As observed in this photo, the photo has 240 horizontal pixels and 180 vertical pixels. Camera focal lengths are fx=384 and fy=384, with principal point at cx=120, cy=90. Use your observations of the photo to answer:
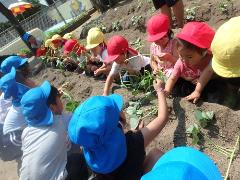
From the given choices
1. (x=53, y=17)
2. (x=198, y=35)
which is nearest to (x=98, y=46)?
(x=198, y=35)

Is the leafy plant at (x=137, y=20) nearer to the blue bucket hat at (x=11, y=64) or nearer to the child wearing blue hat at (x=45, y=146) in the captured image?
the blue bucket hat at (x=11, y=64)

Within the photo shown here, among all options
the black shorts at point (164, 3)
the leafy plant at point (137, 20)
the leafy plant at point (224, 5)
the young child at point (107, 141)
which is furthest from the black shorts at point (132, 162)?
the leafy plant at point (137, 20)

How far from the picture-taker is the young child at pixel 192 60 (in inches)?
119

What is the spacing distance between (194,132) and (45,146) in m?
1.26

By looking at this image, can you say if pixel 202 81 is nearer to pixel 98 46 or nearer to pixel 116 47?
pixel 116 47

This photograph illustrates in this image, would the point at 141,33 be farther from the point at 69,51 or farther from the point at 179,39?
the point at 179,39

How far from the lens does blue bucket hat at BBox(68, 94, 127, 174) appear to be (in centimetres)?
237

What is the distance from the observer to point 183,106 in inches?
131

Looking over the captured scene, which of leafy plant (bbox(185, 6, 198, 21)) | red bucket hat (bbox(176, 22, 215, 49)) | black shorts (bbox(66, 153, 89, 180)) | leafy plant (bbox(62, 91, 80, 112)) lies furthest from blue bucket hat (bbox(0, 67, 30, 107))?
leafy plant (bbox(185, 6, 198, 21))

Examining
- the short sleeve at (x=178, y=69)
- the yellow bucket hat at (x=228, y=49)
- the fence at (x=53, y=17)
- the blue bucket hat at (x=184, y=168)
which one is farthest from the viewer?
the fence at (x=53, y=17)

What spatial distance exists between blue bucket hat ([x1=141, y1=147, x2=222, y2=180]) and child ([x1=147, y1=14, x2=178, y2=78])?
7.75 ft

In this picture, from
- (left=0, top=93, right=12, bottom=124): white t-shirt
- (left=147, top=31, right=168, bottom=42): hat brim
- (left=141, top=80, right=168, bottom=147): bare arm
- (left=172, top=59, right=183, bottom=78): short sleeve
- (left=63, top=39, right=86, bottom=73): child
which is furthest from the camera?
(left=63, top=39, right=86, bottom=73): child

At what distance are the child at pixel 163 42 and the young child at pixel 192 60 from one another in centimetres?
21

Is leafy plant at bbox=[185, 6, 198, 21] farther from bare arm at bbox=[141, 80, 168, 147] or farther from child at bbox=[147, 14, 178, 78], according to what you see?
bare arm at bbox=[141, 80, 168, 147]
